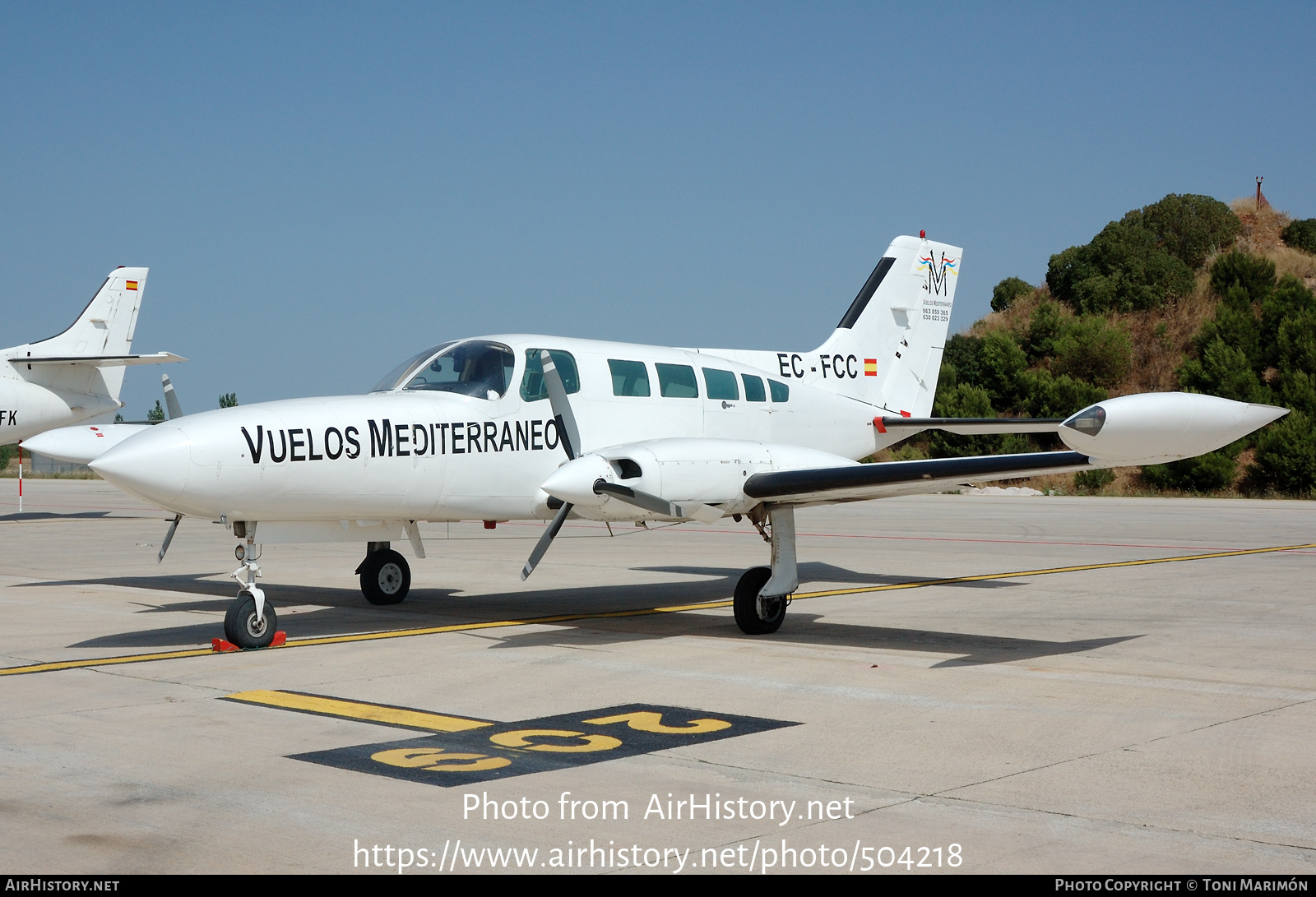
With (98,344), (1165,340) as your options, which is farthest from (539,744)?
(1165,340)

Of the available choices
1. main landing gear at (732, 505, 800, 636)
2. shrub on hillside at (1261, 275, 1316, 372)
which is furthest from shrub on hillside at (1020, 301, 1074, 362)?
main landing gear at (732, 505, 800, 636)

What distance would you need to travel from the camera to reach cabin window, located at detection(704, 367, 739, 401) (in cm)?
1237

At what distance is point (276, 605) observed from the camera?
1320 cm

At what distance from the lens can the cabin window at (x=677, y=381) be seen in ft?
39.2

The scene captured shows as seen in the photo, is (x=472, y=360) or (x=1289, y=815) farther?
(x=472, y=360)

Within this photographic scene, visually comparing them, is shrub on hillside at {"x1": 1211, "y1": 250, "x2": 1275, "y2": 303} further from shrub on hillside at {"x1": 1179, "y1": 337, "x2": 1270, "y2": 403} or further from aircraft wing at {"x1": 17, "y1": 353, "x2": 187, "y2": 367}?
aircraft wing at {"x1": 17, "y1": 353, "x2": 187, "y2": 367}

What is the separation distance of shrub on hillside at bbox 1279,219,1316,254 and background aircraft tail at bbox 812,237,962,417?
173 feet

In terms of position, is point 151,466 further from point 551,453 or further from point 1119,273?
point 1119,273

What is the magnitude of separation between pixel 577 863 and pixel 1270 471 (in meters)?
38.9

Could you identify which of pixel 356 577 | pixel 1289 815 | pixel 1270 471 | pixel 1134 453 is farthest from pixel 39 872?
pixel 1270 471

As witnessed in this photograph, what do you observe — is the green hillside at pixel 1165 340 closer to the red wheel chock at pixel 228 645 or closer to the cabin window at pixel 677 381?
the cabin window at pixel 677 381

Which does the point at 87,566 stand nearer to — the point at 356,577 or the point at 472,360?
the point at 356,577

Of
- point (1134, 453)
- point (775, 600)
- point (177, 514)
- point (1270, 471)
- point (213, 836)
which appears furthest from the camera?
point (1270, 471)

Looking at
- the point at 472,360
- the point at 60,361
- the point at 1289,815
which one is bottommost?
the point at 1289,815
